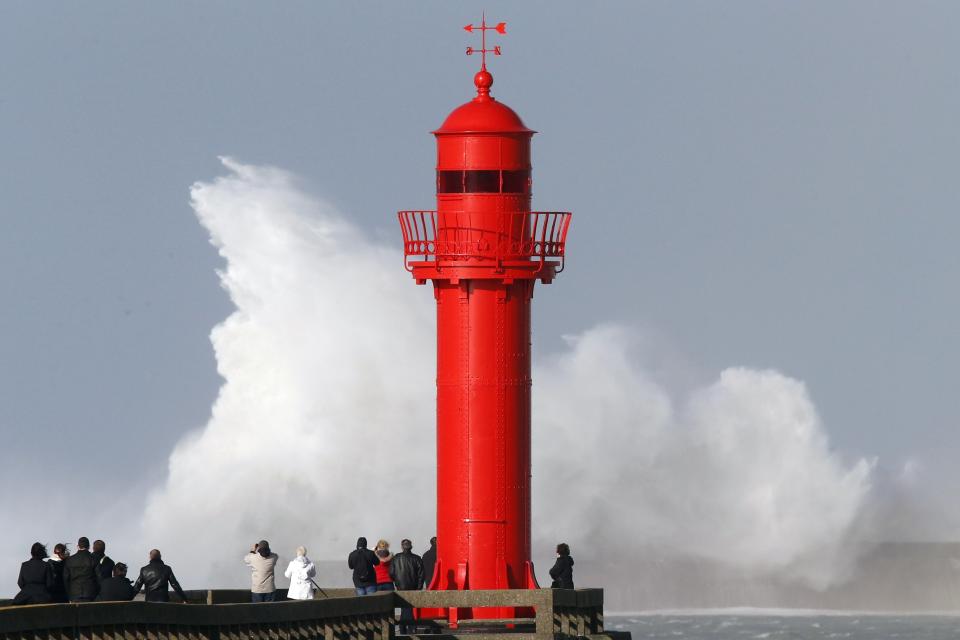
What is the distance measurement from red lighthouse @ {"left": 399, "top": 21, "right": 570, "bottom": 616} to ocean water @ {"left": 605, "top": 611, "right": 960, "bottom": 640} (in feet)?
177

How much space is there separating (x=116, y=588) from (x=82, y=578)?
800 mm

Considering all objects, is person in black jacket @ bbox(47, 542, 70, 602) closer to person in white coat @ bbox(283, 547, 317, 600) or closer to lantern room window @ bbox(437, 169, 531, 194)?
person in white coat @ bbox(283, 547, 317, 600)

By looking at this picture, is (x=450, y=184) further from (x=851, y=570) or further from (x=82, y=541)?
(x=851, y=570)

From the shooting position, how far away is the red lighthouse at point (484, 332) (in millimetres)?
32625

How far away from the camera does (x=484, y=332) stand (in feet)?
107

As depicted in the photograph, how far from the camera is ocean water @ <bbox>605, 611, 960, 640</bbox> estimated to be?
299ft

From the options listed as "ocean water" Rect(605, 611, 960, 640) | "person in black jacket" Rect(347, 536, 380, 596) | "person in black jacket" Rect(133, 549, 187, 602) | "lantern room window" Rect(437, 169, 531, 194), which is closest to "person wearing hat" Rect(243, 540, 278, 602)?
"person in black jacket" Rect(347, 536, 380, 596)

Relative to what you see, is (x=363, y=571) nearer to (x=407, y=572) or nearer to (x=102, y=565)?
(x=407, y=572)

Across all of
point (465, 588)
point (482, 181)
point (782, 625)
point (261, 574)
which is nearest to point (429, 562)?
point (465, 588)

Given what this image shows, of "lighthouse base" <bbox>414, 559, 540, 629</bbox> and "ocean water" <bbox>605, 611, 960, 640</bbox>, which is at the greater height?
"ocean water" <bbox>605, 611, 960, 640</bbox>

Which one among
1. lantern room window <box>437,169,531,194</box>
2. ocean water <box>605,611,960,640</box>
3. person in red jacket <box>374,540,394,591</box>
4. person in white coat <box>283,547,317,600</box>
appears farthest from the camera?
ocean water <box>605,611,960,640</box>

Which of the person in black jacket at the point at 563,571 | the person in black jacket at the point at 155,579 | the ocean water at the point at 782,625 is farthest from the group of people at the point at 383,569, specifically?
the ocean water at the point at 782,625

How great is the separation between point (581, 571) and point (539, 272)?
70626 millimetres

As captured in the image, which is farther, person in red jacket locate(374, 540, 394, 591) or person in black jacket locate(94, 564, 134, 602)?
person in red jacket locate(374, 540, 394, 591)
